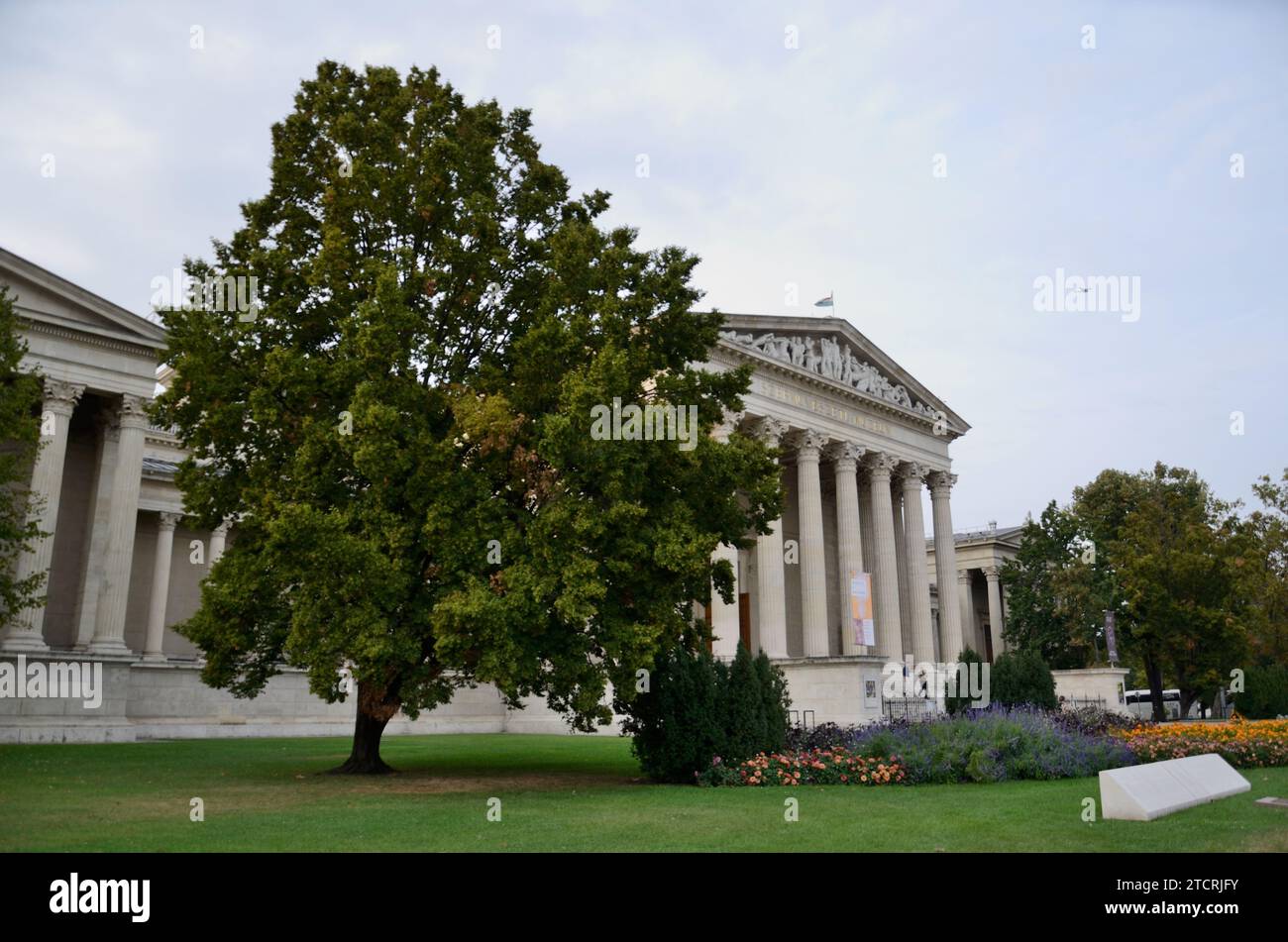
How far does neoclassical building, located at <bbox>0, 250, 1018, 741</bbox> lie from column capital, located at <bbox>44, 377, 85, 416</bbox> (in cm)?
5

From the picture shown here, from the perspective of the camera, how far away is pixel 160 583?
4769cm

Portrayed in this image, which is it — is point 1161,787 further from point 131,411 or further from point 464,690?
point 131,411

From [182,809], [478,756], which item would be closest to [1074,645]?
[478,756]

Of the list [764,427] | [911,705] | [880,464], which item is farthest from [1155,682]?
[764,427]

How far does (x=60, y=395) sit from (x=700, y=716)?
27.1 m

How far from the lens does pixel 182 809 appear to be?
14.6 metres

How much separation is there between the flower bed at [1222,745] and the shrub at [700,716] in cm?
889

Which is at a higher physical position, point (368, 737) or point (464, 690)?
point (464, 690)

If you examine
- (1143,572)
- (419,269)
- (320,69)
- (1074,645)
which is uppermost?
(320,69)

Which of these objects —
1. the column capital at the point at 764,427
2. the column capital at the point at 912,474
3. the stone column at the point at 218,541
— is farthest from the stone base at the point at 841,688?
the stone column at the point at 218,541

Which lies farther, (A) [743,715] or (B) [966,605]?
(B) [966,605]

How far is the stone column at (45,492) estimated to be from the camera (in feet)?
105
